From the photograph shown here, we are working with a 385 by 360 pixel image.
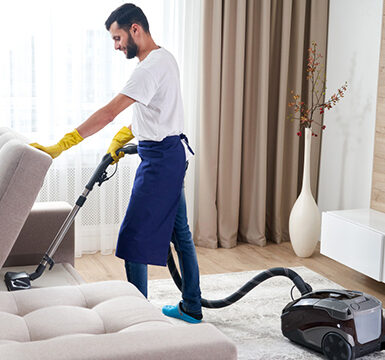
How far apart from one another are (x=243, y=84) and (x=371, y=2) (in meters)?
1.00

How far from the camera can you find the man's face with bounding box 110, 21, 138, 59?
2.74 metres

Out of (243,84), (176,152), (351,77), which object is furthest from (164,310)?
(351,77)

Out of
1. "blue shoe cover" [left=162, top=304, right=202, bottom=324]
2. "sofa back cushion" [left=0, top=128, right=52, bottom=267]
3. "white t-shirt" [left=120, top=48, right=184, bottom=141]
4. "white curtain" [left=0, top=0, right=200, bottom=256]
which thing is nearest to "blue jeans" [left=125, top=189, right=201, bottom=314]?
"blue shoe cover" [left=162, top=304, right=202, bottom=324]

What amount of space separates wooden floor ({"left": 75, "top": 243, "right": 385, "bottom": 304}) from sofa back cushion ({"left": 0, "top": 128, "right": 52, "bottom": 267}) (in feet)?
5.24

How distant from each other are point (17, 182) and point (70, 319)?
1.74 feet

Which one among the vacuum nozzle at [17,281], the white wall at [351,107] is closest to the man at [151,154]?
the vacuum nozzle at [17,281]

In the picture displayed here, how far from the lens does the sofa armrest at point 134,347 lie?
143 cm

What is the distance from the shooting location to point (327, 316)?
2580 mm

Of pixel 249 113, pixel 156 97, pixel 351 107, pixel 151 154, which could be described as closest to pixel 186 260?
pixel 151 154

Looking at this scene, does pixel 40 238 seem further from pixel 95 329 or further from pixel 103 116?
pixel 95 329

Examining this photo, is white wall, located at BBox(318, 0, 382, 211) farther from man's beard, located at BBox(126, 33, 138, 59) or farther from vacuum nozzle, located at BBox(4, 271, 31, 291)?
vacuum nozzle, located at BBox(4, 271, 31, 291)

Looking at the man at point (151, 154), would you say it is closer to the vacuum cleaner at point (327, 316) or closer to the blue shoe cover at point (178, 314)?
the vacuum cleaner at point (327, 316)

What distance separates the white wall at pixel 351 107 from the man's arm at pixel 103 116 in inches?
84.6

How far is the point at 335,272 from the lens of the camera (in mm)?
3930
